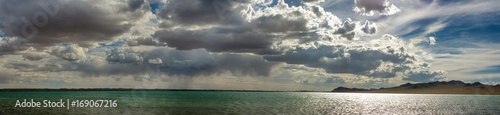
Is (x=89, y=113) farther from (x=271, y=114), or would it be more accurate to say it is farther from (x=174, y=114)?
(x=271, y=114)

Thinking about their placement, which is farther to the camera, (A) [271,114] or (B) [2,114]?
(A) [271,114]

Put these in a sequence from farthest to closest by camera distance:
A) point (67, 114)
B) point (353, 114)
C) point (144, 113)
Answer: point (353, 114) → point (144, 113) → point (67, 114)

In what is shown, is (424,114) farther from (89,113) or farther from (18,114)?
(18,114)

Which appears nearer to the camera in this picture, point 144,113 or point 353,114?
point 144,113

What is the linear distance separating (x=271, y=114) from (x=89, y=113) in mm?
36056

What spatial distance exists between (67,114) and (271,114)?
39.5m

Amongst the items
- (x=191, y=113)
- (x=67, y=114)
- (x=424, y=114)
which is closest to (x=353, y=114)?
(x=424, y=114)

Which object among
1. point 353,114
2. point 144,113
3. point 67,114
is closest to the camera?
point 67,114

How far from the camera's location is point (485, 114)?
298 feet

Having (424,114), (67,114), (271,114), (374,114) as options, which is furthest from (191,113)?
(424,114)

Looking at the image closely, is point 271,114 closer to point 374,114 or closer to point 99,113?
point 374,114

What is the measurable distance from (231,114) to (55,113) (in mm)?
34218

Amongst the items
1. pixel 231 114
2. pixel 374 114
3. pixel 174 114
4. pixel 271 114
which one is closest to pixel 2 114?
pixel 174 114

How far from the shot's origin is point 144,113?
7912 cm
